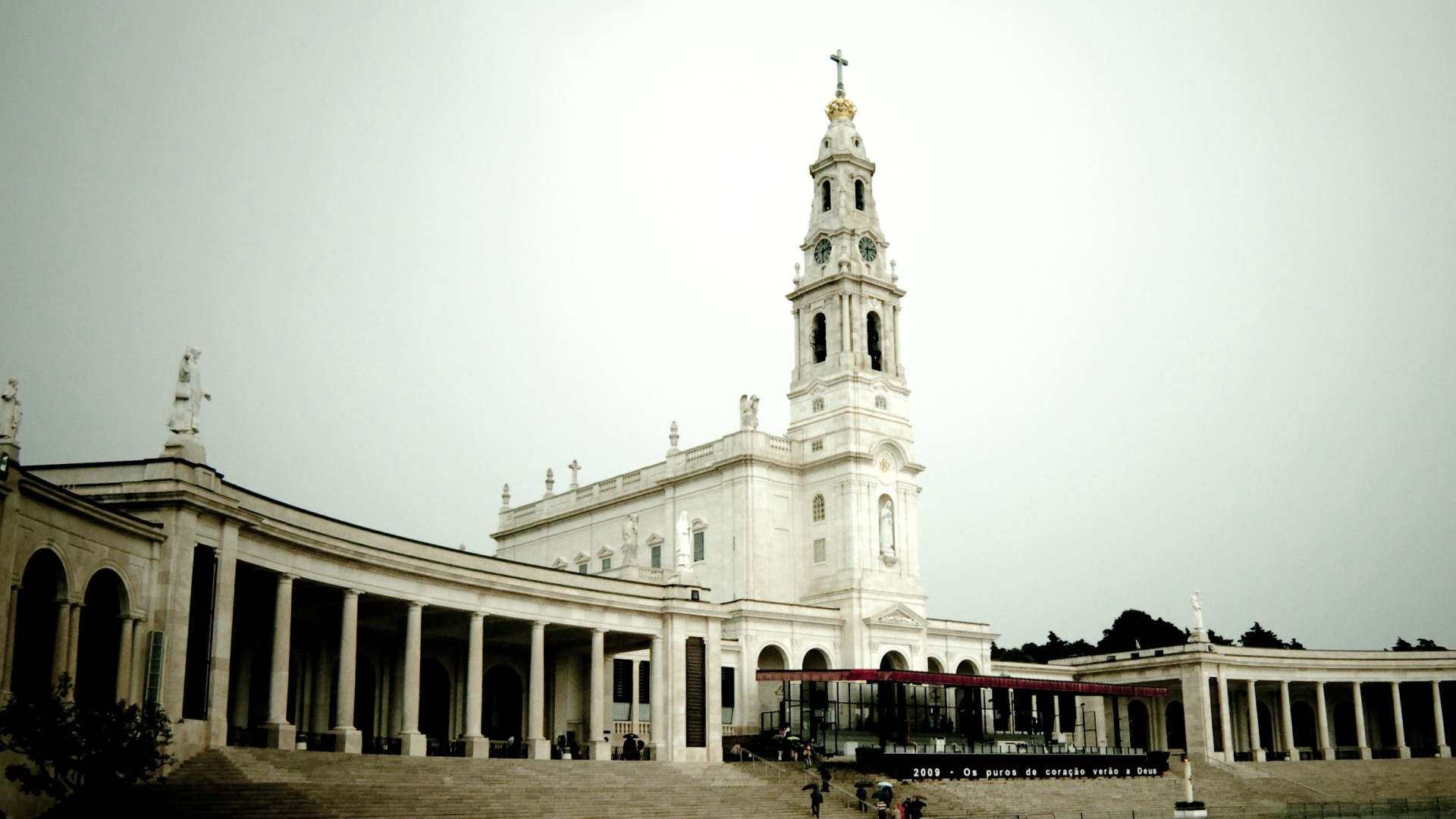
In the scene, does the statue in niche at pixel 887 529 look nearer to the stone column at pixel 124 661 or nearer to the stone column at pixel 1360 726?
the stone column at pixel 1360 726

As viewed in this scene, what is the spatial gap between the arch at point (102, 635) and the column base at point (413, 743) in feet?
34.5

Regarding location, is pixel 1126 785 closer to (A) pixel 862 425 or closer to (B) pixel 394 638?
(A) pixel 862 425

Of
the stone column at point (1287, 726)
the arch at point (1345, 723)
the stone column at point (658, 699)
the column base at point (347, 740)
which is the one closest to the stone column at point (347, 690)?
the column base at point (347, 740)

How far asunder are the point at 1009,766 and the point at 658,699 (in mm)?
15536

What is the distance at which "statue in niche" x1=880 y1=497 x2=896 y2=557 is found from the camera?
70875 mm

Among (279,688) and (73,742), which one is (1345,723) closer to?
(279,688)

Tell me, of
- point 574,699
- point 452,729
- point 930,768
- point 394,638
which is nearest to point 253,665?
point 394,638

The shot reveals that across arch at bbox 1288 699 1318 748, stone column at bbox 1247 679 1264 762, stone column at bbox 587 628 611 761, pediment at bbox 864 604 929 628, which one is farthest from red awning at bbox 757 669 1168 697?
arch at bbox 1288 699 1318 748

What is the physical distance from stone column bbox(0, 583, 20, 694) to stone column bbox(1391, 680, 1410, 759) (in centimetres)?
7772

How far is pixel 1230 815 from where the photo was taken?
175 ft

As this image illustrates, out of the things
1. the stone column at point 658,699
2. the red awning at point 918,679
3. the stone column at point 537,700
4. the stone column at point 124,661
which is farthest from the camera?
the red awning at point 918,679

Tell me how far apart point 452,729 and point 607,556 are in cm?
2740

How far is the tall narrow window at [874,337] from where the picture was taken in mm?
75500

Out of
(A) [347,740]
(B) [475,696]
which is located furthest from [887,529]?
(A) [347,740]
